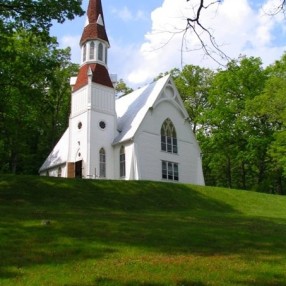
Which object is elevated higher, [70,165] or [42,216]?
[70,165]

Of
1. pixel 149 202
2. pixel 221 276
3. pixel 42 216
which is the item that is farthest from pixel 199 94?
pixel 221 276

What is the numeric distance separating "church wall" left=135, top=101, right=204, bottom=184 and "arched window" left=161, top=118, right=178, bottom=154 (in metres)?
0.37

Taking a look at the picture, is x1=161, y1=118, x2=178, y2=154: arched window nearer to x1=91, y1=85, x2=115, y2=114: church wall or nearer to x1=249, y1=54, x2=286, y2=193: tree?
x1=91, y1=85, x2=115, y2=114: church wall

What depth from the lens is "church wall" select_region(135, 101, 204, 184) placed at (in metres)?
38.1

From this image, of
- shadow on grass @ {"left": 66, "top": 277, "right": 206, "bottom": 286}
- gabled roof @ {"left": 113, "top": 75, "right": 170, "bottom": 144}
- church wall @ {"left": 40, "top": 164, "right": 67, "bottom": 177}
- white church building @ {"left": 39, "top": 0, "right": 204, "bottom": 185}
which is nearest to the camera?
shadow on grass @ {"left": 66, "top": 277, "right": 206, "bottom": 286}

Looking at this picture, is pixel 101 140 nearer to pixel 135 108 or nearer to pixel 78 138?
pixel 78 138

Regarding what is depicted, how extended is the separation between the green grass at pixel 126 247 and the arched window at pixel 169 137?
52.9ft

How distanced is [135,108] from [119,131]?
8.60 feet

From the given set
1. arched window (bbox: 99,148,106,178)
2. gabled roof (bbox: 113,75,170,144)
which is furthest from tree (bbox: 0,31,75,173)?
gabled roof (bbox: 113,75,170,144)

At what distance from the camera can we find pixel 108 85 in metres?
41.3

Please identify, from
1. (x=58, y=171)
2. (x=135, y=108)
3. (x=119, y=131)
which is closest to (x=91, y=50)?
(x=135, y=108)

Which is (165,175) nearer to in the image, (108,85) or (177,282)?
(108,85)

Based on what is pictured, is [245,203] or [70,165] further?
[70,165]

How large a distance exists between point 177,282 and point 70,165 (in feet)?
99.3
